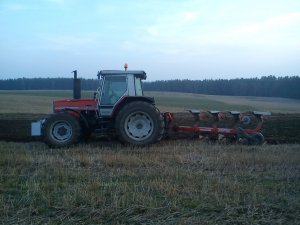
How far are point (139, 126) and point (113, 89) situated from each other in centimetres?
133

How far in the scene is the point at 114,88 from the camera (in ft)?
40.9

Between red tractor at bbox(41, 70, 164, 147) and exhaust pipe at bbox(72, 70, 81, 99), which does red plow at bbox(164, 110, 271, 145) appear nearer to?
red tractor at bbox(41, 70, 164, 147)

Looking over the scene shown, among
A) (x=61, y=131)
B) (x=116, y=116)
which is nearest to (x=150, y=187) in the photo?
(x=116, y=116)

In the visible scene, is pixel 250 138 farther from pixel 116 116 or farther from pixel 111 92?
pixel 111 92

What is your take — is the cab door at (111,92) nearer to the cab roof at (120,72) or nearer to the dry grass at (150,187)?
the cab roof at (120,72)

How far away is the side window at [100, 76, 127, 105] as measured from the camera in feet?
40.8

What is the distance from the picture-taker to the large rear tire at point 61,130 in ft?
40.3

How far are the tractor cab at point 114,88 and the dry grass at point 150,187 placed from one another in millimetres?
1824

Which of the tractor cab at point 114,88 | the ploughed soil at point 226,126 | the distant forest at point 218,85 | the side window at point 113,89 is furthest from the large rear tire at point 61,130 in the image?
the distant forest at point 218,85

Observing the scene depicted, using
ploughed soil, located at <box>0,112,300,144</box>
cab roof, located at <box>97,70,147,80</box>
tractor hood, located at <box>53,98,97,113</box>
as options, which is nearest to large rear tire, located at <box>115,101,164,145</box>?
cab roof, located at <box>97,70,147,80</box>

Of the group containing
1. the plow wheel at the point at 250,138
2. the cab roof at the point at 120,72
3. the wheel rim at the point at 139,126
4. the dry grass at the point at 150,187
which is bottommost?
the dry grass at the point at 150,187

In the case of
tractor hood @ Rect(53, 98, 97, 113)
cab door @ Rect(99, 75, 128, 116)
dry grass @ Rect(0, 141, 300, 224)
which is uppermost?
cab door @ Rect(99, 75, 128, 116)

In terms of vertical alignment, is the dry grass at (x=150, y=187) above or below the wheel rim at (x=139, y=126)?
below

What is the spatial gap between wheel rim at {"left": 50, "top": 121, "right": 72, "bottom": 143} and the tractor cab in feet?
3.55
